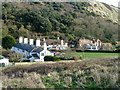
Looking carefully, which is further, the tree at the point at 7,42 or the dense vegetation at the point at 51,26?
the dense vegetation at the point at 51,26

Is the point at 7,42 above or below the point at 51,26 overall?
below

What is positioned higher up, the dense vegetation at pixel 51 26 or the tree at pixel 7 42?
the dense vegetation at pixel 51 26

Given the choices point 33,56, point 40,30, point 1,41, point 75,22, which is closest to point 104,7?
point 75,22

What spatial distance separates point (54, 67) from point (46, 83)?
2.73 m

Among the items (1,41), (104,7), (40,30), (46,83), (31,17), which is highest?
(104,7)

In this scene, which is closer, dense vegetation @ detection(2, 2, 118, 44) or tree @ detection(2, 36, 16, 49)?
tree @ detection(2, 36, 16, 49)

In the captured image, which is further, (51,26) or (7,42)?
(51,26)

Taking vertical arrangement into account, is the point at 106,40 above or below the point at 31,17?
below

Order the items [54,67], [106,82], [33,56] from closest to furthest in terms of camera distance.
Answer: [106,82] → [54,67] → [33,56]

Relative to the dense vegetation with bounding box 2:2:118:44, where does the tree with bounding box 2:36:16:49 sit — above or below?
below

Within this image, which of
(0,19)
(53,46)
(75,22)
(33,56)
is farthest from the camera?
(75,22)

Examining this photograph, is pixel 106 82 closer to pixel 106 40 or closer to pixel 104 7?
pixel 106 40

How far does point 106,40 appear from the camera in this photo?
128 ft

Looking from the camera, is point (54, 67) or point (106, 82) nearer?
point (106, 82)
